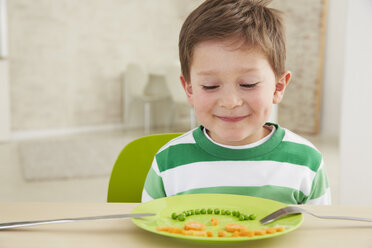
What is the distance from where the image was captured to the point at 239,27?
3.07 feet

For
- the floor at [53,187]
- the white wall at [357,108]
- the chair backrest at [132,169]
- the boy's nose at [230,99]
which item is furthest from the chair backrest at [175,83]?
the boy's nose at [230,99]

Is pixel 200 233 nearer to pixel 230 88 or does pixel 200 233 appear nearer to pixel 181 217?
pixel 181 217

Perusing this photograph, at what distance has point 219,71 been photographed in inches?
35.4

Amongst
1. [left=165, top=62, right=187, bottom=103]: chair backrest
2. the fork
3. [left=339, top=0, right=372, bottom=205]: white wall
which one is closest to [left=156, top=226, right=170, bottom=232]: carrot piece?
the fork

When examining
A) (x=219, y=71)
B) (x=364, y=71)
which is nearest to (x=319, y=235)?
(x=219, y=71)

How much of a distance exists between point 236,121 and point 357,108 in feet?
4.95

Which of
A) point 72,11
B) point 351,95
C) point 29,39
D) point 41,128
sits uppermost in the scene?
point 72,11

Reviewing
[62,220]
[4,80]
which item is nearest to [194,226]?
[62,220]

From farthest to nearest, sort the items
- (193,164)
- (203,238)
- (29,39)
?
1. (29,39)
2. (193,164)
3. (203,238)

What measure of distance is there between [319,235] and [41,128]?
489 centimetres

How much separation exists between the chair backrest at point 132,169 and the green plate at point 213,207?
37cm

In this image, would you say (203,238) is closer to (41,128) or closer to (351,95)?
(351,95)

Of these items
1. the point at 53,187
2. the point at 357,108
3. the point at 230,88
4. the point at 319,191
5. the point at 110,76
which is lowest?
the point at 53,187

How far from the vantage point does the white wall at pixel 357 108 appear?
2191 mm
